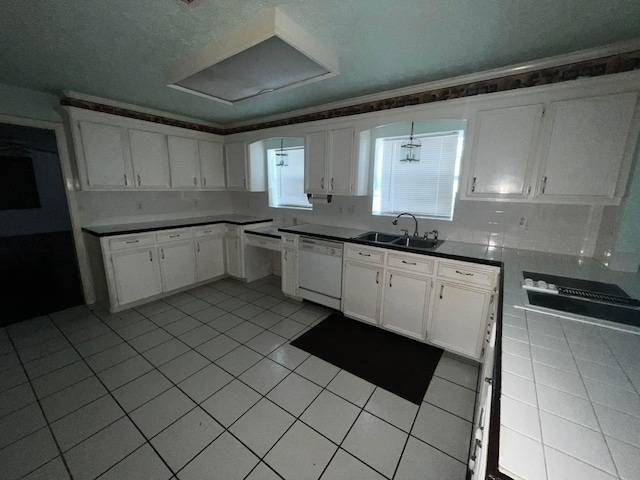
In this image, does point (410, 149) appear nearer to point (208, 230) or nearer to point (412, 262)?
point (412, 262)

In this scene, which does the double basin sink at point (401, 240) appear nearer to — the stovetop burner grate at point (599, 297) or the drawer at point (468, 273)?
the drawer at point (468, 273)

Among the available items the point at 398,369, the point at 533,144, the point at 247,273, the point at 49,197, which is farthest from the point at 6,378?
the point at 533,144

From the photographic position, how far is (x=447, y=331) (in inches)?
91.4

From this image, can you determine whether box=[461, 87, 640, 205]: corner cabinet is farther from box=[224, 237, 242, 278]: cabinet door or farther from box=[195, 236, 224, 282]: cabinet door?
box=[195, 236, 224, 282]: cabinet door

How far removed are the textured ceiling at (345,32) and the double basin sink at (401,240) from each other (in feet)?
5.11

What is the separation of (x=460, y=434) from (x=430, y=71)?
2.75 meters

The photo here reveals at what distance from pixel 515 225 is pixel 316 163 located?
2.25 meters

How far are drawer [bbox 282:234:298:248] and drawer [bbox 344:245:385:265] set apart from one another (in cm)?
75

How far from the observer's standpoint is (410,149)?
2.77 meters

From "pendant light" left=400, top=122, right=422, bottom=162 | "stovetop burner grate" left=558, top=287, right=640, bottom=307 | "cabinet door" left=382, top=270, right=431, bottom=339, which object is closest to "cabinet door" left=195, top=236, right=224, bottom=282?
"cabinet door" left=382, top=270, right=431, bottom=339

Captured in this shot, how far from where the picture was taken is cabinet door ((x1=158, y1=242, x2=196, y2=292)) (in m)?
3.43

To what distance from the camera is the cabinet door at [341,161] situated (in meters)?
2.97

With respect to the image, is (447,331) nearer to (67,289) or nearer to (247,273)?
(247,273)

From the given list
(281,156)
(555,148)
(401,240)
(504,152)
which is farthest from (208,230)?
(555,148)
